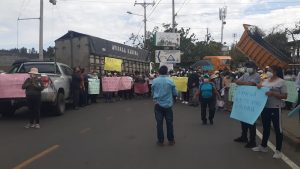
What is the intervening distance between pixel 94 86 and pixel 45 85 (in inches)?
318

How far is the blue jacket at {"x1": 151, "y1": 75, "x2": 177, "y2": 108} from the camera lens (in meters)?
10.9

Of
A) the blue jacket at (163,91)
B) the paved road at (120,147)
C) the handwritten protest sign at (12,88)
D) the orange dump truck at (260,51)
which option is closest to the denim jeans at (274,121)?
the paved road at (120,147)

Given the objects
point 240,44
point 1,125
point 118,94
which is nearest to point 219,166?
point 1,125

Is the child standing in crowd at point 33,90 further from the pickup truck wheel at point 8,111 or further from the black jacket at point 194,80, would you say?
the black jacket at point 194,80

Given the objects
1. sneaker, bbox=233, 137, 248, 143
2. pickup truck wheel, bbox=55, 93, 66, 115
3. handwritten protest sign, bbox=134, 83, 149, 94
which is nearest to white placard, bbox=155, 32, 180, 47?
handwritten protest sign, bbox=134, 83, 149, 94

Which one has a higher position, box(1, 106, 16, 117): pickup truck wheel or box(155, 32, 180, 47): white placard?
box(155, 32, 180, 47): white placard

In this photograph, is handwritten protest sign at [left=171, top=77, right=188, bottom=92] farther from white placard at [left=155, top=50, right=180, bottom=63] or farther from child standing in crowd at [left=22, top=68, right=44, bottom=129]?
child standing in crowd at [left=22, top=68, right=44, bottom=129]

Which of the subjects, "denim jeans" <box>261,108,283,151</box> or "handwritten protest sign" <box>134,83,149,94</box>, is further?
"handwritten protest sign" <box>134,83,149,94</box>

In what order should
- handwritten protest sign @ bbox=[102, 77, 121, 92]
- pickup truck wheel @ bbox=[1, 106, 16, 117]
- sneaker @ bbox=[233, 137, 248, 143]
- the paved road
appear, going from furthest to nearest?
handwritten protest sign @ bbox=[102, 77, 121, 92] → pickup truck wheel @ bbox=[1, 106, 16, 117] → sneaker @ bbox=[233, 137, 248, 143] → the paved road

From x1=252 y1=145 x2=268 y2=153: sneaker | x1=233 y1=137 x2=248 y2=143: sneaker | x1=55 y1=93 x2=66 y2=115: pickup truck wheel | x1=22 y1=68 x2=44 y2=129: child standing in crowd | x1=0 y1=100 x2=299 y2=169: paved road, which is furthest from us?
x1=55 y1=93 x2=66 y2=115: pickup truck wheel

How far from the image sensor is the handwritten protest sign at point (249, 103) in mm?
9820

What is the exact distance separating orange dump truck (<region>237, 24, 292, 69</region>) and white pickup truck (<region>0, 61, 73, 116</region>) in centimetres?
906

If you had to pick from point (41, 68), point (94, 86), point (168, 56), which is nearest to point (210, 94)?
point (41, 68)

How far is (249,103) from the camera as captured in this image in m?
10.4
